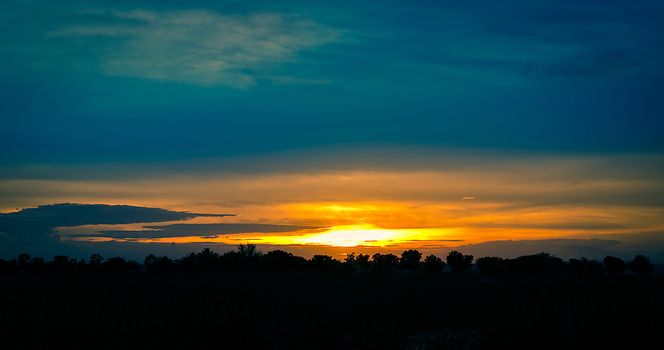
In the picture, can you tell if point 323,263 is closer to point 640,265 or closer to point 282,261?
point 282,261

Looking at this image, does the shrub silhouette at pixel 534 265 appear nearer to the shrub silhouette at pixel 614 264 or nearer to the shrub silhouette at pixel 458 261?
the shrub silhouette at pixel 614 264

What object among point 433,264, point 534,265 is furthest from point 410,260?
point 534,265

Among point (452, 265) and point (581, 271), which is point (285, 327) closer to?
point (581, 271)

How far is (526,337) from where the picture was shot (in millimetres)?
11992

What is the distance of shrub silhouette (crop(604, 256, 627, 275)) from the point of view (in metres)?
99.5

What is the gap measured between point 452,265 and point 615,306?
4506 inches

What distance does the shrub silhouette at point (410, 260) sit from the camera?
4829 inches

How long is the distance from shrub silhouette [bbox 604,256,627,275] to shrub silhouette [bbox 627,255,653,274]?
132 centimetres

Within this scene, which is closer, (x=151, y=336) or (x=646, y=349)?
(x=646, y=349)

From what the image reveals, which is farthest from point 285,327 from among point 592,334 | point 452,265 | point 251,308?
point 452,265

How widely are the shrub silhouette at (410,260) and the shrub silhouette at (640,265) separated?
3903cm

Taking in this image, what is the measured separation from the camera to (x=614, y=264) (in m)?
99.8

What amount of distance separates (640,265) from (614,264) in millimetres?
4774

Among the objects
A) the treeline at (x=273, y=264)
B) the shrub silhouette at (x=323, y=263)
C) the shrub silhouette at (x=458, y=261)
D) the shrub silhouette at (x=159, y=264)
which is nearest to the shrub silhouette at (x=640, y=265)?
the treeline at (x=273, y=264)
